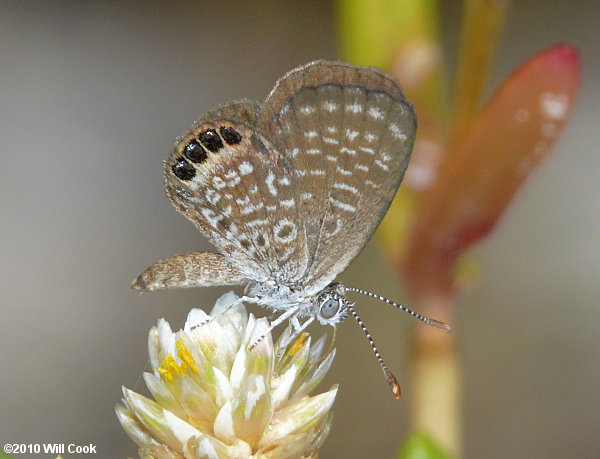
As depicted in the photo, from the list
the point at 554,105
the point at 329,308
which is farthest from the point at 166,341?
the point at 554,105

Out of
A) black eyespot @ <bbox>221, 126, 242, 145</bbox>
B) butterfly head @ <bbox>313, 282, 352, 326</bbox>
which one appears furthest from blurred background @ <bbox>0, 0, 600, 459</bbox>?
black eyespot @ <bbox>221, 126, 242, 145</bbox>

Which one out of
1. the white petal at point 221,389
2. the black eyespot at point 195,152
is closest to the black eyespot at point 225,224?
the black eyespot at point 195,152

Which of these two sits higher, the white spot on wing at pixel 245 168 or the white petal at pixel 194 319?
the white spot on wing at pixel 245 168

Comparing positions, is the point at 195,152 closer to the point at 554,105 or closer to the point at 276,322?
the point at 276,322

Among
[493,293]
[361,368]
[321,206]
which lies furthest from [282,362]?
[493,293]

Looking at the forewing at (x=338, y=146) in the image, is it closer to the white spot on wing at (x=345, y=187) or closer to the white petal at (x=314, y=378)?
the white spot on wing at (x=345, y=187)

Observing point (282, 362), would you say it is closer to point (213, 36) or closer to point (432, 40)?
point (432, 40)
